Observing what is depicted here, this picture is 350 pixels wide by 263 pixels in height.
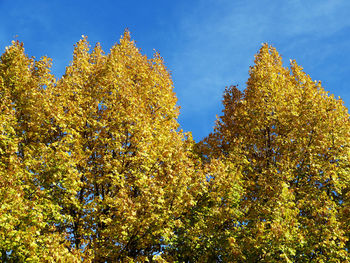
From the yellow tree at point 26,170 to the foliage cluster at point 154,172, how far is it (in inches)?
3.6

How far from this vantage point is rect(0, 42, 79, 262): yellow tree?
46.6ft

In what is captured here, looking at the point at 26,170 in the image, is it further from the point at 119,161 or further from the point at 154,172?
the point at 154,172

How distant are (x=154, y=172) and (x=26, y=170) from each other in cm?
735

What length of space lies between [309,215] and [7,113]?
19038 mm

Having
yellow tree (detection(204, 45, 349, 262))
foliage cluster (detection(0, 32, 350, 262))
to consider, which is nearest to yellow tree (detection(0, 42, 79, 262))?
foliage cluster (detection(0, 32, 350, 262))

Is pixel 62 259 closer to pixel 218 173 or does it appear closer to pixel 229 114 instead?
pixel 218 173

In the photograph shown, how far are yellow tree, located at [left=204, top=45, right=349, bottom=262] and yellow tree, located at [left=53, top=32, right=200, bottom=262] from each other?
4.30 meters

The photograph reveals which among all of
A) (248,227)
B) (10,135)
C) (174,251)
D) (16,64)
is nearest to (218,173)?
(248,227)

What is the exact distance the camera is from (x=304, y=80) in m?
28.6

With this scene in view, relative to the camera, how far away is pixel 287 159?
22.8 metres

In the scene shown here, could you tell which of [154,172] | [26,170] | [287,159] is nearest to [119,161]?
[154,172]

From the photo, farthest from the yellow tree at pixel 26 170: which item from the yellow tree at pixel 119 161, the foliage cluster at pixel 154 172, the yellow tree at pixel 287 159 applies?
the yellow tree at pixel 287 159

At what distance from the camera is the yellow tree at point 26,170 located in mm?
14209

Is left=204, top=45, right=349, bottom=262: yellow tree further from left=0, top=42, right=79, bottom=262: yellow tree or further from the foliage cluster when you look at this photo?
left=0, top=42, right=79, bottom=262: yellow tree
